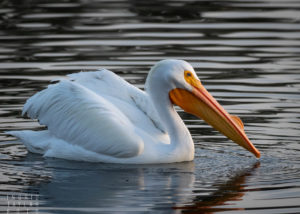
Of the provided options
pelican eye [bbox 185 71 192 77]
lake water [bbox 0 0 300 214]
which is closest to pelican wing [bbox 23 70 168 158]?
lake water [bbox 0 0 300 214]

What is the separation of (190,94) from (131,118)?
1.89ft

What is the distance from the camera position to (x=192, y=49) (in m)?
12.3

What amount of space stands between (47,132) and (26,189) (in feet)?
4.67

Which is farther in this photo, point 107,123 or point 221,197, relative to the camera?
point 107,123

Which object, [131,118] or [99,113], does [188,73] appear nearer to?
[131,118]

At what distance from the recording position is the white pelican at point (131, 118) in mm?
7281

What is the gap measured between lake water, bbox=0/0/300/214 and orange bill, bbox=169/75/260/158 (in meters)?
0.23

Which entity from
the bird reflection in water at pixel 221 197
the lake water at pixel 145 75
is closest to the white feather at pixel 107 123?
the lake water at pixel 145 75

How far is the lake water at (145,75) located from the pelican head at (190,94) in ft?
0.85

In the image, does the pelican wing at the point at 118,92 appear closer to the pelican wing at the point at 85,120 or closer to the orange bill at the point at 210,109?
the pelican wing at the point at 85,120

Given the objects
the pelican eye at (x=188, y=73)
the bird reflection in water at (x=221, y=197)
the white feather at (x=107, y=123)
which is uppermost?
the pelican eye at (x=188, y=73)

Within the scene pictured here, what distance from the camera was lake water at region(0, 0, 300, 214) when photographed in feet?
20.7

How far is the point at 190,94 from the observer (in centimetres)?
740

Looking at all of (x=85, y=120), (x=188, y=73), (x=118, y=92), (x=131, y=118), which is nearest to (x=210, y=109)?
(x=188, y=73)
